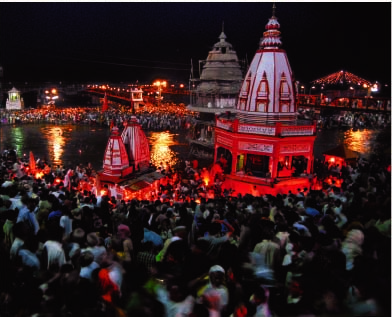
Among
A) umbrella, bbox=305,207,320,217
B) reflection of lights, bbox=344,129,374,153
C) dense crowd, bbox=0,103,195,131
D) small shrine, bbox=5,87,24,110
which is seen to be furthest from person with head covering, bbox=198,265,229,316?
small shrine, bbox=5,87,24,110

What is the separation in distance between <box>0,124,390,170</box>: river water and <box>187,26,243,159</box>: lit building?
4.92 feet

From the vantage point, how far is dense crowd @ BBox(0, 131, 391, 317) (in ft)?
13.4

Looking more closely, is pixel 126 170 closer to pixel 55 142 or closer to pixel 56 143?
pixel 56 143

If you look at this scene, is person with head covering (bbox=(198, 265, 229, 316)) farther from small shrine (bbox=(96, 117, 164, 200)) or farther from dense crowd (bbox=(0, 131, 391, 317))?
small shrine (bbox=(96, 117, 164, 200))

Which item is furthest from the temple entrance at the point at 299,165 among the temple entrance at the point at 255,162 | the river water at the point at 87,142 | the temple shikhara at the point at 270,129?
the river water at the point at 87,142

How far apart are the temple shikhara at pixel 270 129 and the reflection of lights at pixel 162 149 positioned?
5606 mm

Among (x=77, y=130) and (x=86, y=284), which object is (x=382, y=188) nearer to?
(x=86, y=284)

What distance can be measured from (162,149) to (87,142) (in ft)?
19.2

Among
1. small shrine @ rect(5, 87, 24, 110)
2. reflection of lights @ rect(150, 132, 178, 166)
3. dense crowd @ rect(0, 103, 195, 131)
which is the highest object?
small shrine @ rect(5, 87, 24, 110)

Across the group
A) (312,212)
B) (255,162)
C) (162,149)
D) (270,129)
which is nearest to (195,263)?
(312,212)

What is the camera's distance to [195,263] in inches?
193

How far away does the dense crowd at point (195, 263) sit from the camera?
13.4ft

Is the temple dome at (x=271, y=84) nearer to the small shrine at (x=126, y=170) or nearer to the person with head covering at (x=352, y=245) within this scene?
the small shrine at (x=126, y=170)

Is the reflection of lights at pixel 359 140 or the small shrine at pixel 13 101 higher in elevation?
the small shrine at pixel 13 101
